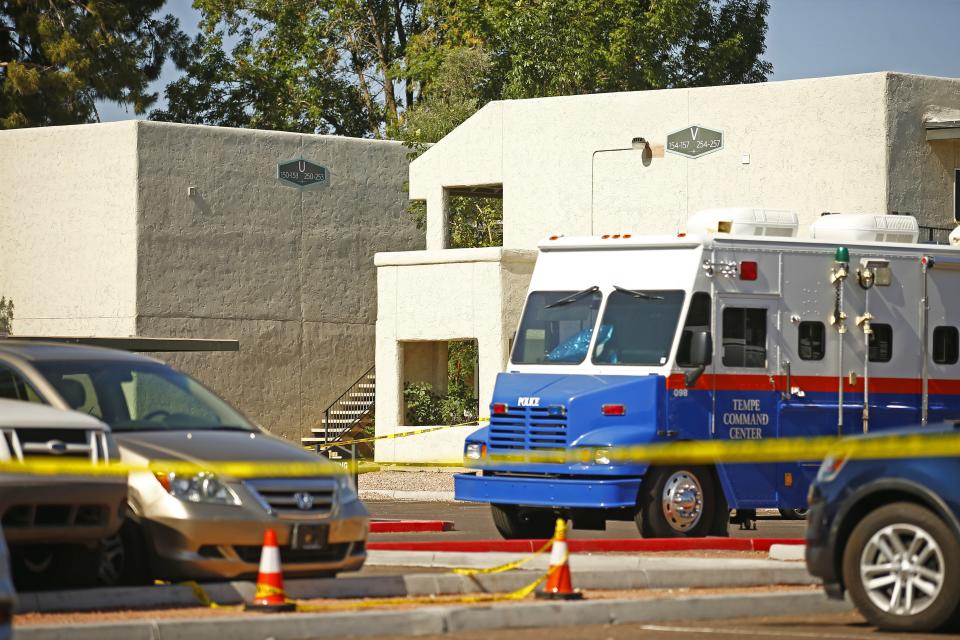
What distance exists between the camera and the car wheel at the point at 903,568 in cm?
1015

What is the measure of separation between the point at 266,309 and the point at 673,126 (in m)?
10.0

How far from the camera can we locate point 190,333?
35562 millimetres

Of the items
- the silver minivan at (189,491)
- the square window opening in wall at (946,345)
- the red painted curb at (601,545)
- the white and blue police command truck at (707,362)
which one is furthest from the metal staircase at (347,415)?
the silver minivan at (189,491)

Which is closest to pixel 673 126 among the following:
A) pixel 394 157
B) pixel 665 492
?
pixel 394 157

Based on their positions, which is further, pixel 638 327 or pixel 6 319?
pixel 6 319

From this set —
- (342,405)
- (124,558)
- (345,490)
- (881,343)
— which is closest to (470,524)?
(881,343)

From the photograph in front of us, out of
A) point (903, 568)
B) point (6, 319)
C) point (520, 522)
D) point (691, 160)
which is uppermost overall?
point (691, 160)

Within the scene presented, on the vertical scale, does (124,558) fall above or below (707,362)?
→ below

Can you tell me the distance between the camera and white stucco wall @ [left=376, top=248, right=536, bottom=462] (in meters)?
31.5

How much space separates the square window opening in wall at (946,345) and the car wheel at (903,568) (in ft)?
26.8

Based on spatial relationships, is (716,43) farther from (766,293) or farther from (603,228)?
(766,293)

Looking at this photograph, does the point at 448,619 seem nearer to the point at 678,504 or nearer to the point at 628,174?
the point at 678,504

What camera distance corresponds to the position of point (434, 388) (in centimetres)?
3409

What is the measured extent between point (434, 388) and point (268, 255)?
207 inches
